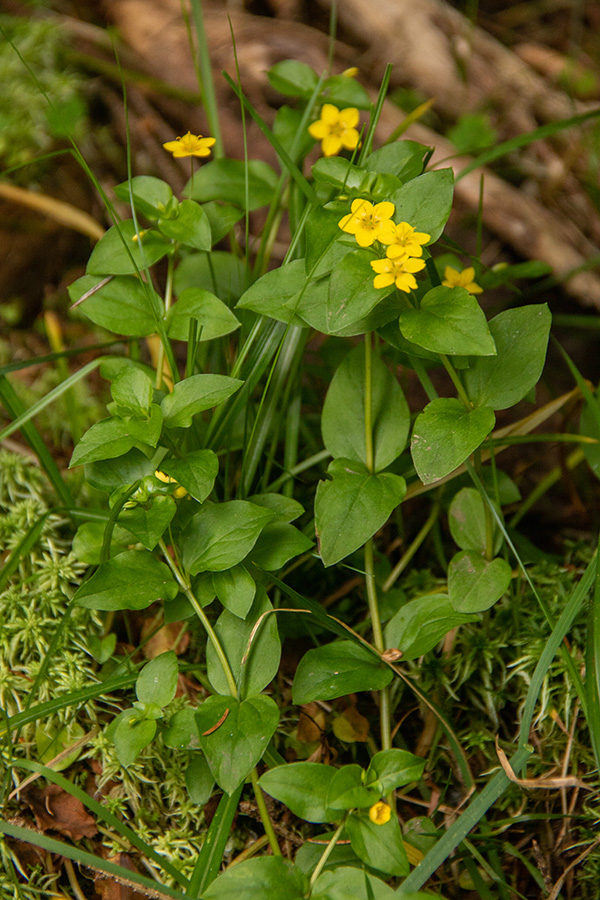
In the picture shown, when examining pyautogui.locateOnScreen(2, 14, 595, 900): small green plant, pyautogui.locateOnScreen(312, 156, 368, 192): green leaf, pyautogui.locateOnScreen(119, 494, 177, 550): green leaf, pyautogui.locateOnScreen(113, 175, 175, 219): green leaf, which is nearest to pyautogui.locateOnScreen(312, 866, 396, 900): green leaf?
pyautogui.locateOnScreen(2, 14, 595, 900): small green plant

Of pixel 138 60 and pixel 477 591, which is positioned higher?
pixel 138 60

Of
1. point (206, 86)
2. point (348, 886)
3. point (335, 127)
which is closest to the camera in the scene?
point (348, 886)

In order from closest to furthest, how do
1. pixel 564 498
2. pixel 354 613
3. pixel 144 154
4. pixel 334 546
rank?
pixel 334 546 → pixel 354 613 → pixel 564 498 → pixel 144 154

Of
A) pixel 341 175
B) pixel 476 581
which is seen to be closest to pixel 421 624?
pixel 476 581

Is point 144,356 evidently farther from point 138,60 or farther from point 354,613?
point 138,60

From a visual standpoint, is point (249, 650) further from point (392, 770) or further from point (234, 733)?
point (392, 770)

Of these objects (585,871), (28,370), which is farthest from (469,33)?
(585,871)
